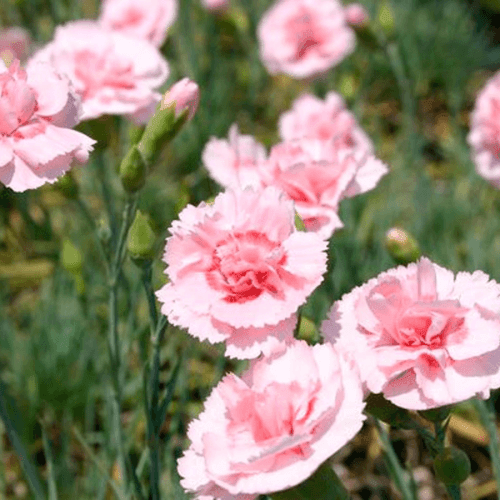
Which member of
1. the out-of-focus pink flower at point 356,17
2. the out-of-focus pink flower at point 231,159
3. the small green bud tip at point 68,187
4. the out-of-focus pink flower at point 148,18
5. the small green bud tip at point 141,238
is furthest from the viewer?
the out-of-focus pink flower at point 356,17

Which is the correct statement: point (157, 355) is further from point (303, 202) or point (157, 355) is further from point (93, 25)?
point (93, 25)

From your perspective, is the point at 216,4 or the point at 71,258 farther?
the point at 216,4

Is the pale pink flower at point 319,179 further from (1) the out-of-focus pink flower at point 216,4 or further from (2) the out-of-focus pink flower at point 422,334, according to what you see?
(1) the out-of-focus pink flower at point 216,4

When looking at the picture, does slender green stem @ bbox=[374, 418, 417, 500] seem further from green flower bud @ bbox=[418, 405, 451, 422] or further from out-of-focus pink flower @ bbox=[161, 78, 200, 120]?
out-of-focus pink flower @ bbox=[161, 78, 200, 120]

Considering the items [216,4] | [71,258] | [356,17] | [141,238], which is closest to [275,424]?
[141,238]

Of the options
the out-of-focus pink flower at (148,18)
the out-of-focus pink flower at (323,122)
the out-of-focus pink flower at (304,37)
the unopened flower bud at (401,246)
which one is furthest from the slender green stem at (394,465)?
the out-of-focus pink flower at (304,37)

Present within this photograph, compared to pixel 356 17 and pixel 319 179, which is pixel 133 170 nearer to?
pixel 319 179
